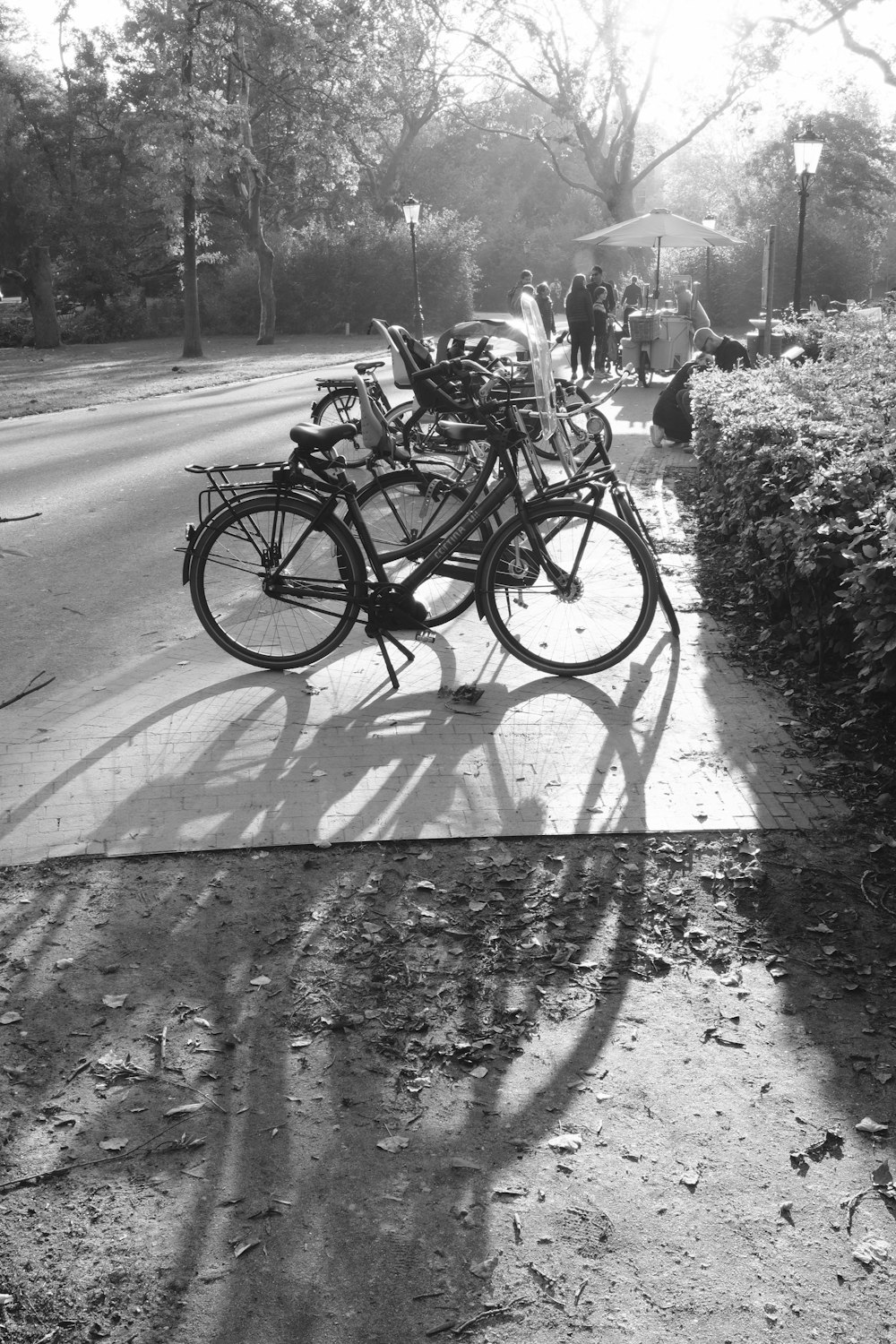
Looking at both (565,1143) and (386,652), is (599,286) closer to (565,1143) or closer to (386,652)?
(386,652)

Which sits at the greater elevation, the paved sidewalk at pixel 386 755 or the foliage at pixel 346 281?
the foliage at pixel 346 281

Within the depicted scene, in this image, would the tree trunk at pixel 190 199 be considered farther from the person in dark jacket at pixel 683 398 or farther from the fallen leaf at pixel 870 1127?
the fallen leaf at pixel 870 1127

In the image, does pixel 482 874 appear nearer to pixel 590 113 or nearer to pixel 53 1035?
pixel 53 1035

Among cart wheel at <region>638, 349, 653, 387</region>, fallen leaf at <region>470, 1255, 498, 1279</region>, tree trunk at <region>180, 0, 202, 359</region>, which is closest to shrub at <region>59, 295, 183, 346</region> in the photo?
tree trunk at <region>180, 0, 202, 359</region>

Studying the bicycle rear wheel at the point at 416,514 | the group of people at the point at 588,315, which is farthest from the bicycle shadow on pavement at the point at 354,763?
the group of people at the point at 588,315

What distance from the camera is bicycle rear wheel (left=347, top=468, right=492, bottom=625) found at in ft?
18.6

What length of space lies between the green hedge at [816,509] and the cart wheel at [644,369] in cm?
1134

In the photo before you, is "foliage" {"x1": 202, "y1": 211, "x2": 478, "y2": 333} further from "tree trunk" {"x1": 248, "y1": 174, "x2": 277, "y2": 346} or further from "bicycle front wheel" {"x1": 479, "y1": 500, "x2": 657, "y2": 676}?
"bicycle front wheel" {"x1": 479, "y1": 500, "x2": 657, "y2": 676}

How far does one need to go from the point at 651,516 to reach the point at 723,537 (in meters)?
1.30

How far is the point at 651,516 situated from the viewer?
31.4ft

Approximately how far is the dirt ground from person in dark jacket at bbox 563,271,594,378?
1668 cm

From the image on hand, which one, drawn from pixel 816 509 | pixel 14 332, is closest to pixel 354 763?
pixel 816 509

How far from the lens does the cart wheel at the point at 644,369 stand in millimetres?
20438

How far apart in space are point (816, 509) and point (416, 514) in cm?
188
